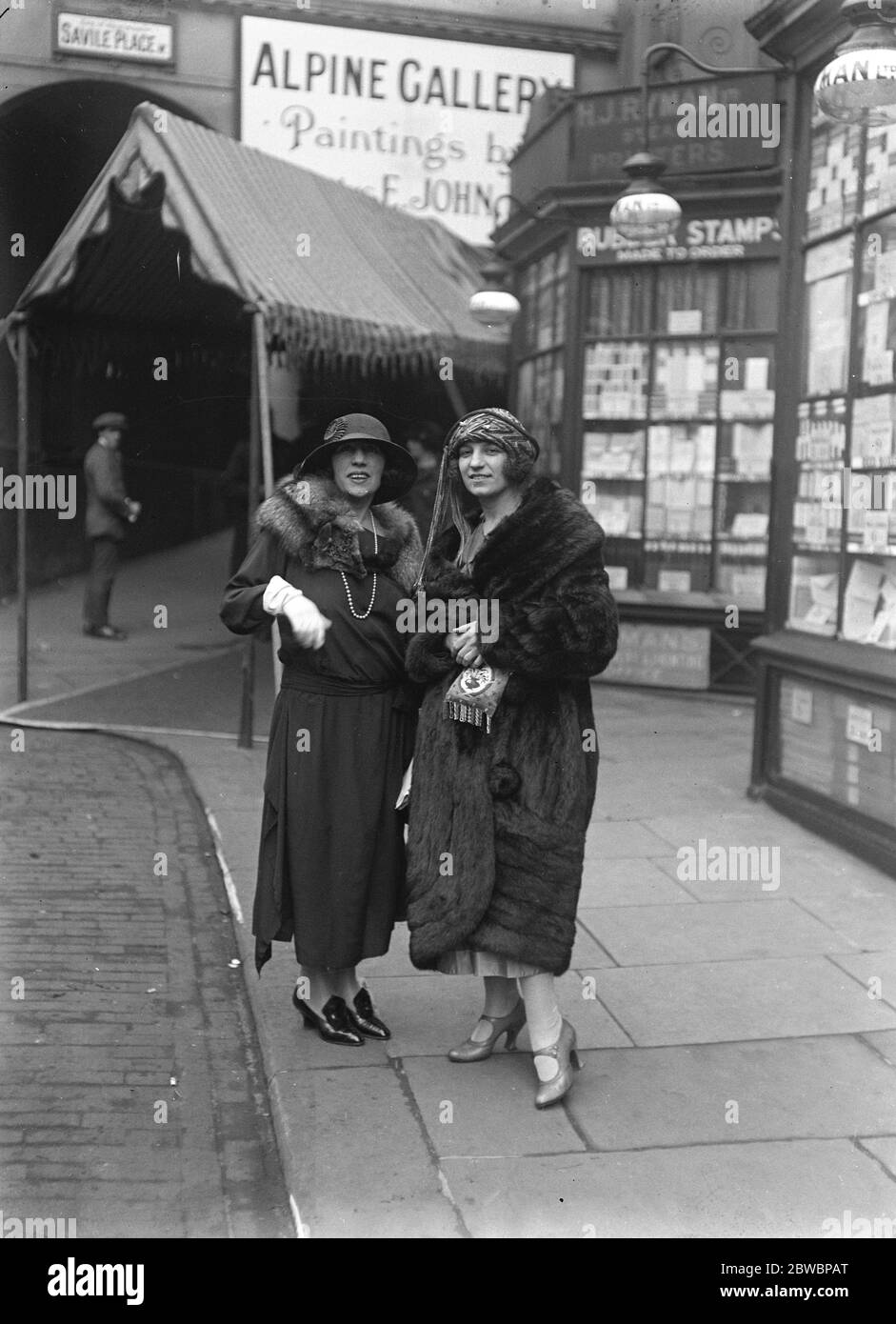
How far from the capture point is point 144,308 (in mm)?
10422

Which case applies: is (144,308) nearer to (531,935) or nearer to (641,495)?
(641,495)

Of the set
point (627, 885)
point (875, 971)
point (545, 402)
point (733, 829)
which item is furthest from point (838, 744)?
point (545, 402)

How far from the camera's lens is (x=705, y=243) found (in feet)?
36.6

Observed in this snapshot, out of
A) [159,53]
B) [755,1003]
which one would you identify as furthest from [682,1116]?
[159,53]

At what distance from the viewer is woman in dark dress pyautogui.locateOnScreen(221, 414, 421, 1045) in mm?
4250

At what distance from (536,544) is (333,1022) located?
1700 mm

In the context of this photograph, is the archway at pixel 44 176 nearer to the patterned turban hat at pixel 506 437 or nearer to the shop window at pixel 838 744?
the shop window at pixel 838 744

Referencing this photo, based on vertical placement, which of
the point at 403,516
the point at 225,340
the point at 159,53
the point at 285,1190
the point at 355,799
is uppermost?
the point at 159,53

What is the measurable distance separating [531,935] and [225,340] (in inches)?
324

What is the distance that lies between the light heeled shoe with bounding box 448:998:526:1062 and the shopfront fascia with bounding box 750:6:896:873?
2689 millimetres

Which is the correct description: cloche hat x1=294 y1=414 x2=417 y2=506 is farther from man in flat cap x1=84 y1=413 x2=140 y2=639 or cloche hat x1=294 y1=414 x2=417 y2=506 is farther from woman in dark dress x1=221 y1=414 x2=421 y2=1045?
man in flat cap x1=84 y1=413 x2=140 y2=639

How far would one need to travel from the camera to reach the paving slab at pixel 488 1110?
3.71 metres

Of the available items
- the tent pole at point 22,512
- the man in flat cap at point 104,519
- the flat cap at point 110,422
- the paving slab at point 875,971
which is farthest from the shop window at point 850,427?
the flat cap at point 110,422

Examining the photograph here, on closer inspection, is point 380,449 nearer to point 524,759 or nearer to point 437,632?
point 437,632
